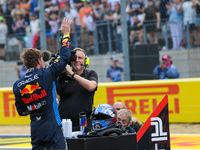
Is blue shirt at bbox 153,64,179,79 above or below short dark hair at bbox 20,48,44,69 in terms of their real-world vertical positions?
below

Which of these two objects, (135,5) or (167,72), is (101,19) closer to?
(135,5)

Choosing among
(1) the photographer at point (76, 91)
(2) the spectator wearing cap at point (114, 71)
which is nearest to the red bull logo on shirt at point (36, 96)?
(1) the photographer at point (76, 91)

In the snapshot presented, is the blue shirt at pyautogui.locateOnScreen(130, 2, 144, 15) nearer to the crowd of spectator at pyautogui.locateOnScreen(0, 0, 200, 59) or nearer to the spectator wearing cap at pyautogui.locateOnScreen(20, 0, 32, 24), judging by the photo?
the crowd of spectator at pyautogui.locateOnScreen(0, 0, 200, 59)

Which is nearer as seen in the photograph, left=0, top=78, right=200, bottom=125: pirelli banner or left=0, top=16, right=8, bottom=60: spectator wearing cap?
left=0, top=78, right=200, bottom=125: pirelli banner

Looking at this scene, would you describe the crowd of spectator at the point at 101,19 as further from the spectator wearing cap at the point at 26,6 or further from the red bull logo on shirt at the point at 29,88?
the red bull logo on shirt at the point at 29,88

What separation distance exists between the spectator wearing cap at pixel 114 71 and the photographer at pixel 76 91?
15.5 ft

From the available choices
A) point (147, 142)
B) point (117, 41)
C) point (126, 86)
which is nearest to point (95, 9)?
point (117, 41)

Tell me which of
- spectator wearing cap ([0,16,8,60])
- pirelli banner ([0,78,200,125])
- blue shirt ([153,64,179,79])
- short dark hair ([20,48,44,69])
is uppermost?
spectator wearing cap ([0,16,8,60])

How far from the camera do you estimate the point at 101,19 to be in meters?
10.3

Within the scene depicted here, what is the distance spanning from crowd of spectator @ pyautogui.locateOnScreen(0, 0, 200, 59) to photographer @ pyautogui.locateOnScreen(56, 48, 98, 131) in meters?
4.78

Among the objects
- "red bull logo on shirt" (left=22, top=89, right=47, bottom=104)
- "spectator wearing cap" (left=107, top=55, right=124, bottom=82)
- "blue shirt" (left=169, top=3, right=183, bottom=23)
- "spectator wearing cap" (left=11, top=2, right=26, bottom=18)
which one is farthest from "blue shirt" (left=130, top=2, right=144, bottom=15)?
"red bull logo on shirt" (left=22, top=89, right=47, bottom=104)

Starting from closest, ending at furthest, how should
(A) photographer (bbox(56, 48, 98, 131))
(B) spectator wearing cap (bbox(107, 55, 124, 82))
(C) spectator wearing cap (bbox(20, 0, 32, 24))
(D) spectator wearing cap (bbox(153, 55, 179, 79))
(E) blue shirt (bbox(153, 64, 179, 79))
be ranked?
(A) photographer (bbox(56, 48, 98, 131)), (D) spectator wearing cap (bbox(153, 55, 179, 79)), (E) blue shirt (bbox(153, 64, 179, 79)), (B) spectator wearing cap (bbox(107, 55, 124, 82)), (C) spectator wearing cap (bbox(20, 0, 32, 24))

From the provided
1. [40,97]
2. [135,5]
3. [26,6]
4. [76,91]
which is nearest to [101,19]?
[135,5]

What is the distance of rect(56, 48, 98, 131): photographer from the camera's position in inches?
171
